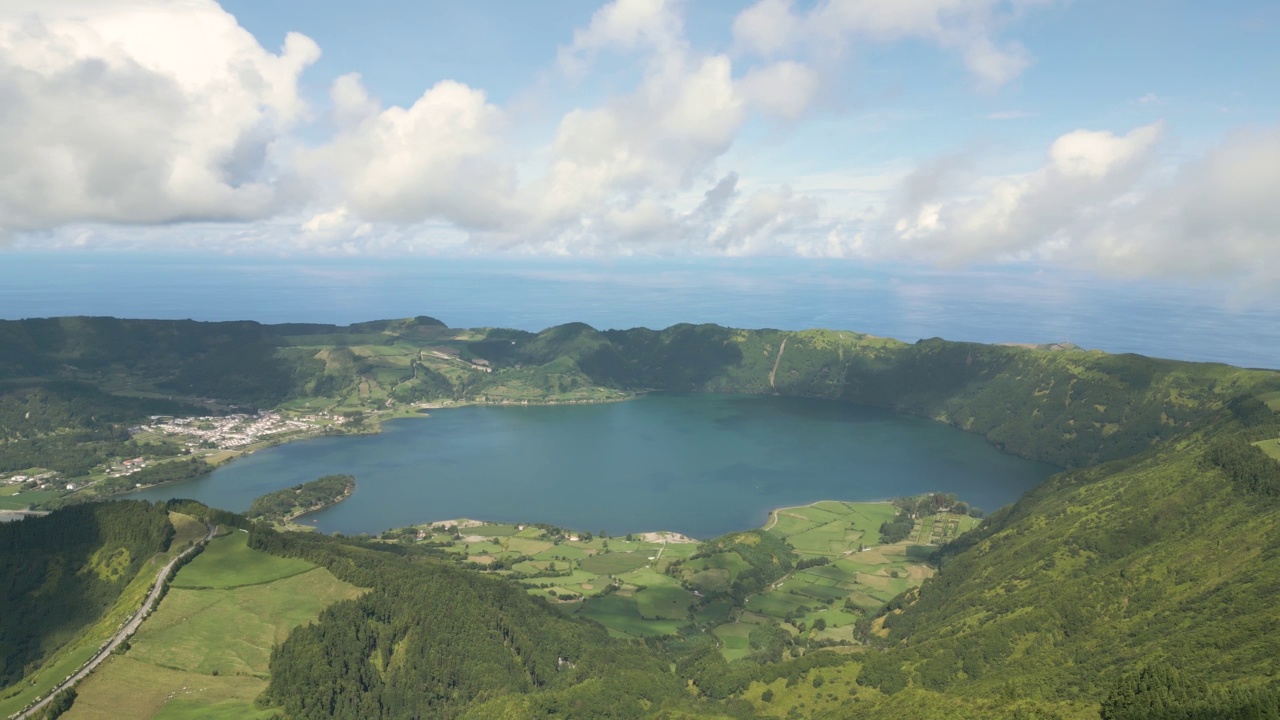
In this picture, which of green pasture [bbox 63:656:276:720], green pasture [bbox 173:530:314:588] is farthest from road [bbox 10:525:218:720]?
green pasture [bbox 173:530:314:588]

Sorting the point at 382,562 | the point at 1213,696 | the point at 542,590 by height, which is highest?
the point at 1213,696

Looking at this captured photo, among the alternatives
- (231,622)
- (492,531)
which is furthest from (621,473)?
(231,622)

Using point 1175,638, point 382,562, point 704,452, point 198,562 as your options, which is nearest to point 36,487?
point 198,562

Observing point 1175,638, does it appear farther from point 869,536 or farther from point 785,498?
point 785,498

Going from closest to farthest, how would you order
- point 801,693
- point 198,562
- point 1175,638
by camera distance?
1. point 1175,638
2. point 801,693
3. point 198,562

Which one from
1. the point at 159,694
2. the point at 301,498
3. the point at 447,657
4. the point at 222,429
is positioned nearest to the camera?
the point at 159,694

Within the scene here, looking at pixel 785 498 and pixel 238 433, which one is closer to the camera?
pixel 785 498

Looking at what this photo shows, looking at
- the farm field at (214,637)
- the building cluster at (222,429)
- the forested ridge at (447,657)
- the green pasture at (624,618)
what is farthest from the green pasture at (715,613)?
the building cluster at (222,429)

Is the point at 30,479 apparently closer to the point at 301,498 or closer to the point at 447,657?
the point at 301,498
